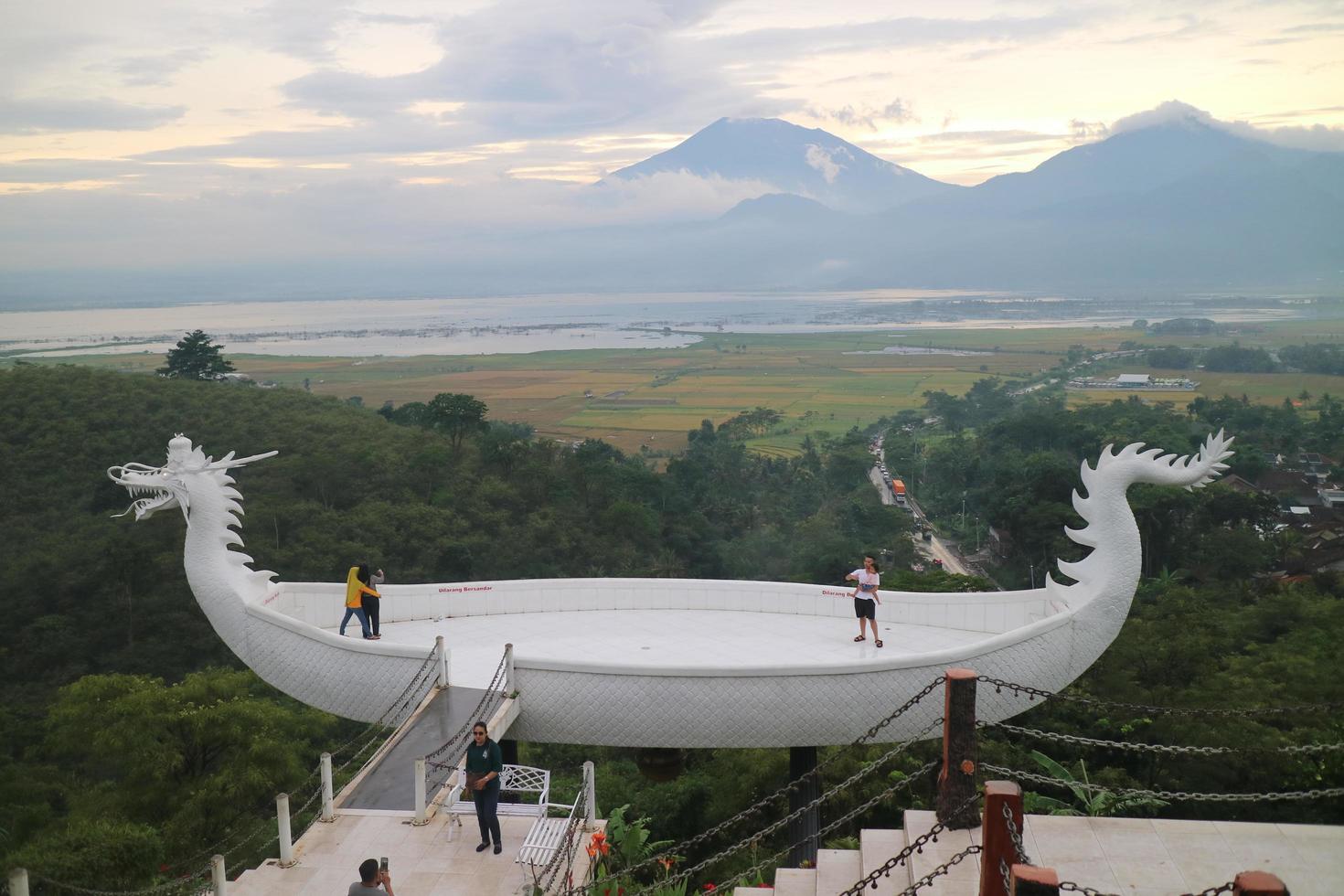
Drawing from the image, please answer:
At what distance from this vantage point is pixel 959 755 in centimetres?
650

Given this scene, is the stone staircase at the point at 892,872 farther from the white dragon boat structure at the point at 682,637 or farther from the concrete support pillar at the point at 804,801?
the concrete support pillar at the point at 804,801

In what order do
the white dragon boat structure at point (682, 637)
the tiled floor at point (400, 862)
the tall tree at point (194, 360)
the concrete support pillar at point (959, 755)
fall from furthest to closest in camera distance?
1. the tall tree at point (194, 360)
2. the white dragon boat structure at point (682, 637)
3. the tiled floor at point (400, 862)
4. the concrete support pillar at point (959, 755)

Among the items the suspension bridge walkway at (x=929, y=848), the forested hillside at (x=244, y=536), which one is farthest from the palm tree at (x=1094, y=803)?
the forested hillside at (x=244, y=536)

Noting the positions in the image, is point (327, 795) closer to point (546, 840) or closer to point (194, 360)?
point (546, 840)

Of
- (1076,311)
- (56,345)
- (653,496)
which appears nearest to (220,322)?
(56,345)

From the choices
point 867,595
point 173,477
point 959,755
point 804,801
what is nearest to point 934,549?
point 867,595

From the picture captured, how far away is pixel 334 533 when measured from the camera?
27.3 meters

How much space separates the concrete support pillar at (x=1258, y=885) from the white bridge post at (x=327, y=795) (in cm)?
569

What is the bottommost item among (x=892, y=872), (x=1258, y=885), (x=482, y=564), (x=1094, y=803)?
(x=482, y=564)

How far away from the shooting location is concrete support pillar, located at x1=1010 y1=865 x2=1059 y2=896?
4.69m

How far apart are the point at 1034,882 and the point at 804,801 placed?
616cm

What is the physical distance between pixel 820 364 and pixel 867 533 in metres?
72.2

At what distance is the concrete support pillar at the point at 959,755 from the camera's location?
6418mm

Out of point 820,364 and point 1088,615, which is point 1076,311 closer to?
point 820,364
